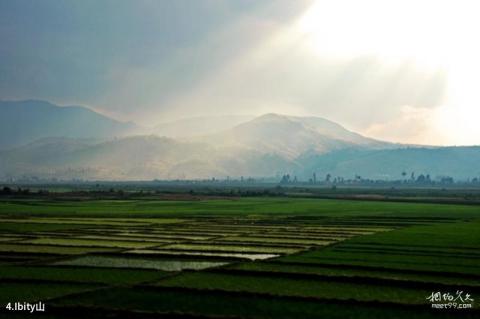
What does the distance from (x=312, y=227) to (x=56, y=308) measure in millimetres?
34224

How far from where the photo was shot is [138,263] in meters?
27.0

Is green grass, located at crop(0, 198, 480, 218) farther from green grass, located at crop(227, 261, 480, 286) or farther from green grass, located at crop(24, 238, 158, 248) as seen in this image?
green grass, located at crop(227, 261, 480, 286)

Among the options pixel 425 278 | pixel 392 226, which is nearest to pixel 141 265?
pixel 425 278

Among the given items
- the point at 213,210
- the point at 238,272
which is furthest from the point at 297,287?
the point at 213,210

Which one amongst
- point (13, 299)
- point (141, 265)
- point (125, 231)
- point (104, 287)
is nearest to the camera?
point (13, 299)

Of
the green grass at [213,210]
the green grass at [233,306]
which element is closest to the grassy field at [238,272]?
the green grass at [233,306]

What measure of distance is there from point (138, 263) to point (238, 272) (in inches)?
225

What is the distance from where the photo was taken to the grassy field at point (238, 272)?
17.5 metres

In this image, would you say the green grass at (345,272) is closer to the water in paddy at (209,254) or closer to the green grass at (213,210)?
the water in paddy at (209,254)

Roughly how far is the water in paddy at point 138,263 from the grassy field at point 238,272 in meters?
0.05

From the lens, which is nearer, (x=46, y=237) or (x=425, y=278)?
(x=425, y=278)

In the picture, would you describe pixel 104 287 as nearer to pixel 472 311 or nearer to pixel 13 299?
pixel 13 299

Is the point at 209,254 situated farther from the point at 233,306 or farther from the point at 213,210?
the point at 213,210

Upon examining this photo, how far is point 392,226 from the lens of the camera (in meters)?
50.2
